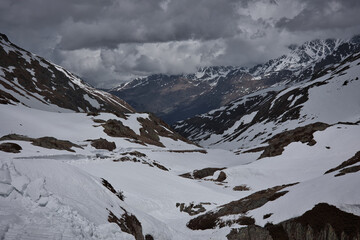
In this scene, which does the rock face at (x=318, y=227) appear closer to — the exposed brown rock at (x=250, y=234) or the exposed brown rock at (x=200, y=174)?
the exposed brown rock at (x=250, y=234)

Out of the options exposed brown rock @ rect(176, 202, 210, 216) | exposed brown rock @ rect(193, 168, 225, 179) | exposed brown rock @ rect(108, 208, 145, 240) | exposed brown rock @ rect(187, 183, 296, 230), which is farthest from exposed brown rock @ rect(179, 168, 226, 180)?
exposed brown rock @ rect(108, 208, 145, 240)

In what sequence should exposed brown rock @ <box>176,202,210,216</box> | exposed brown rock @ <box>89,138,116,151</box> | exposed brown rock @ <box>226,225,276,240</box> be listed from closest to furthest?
1. exposed brown rock @ <box>226,225,276,240</box>
2. exposed brown rock @ <box>176,202,210,216</box>
3. exposed brown rock @ <box>89,138,116,151</box>

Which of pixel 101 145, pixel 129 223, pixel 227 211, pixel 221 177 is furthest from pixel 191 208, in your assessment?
pixel 101 145

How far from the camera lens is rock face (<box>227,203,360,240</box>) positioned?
17789 mm

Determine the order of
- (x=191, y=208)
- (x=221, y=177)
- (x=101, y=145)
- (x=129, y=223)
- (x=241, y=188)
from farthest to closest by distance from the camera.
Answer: (x=101, y=145) < (x=221, y=177) < (x=241, y=188) < (x=191, y=208) < (x=129, y=223)

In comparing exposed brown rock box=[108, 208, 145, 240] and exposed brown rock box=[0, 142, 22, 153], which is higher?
exposed brown rock box=[0, 142, 22, 153]

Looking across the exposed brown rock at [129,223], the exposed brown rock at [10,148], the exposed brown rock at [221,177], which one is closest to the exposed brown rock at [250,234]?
the exposed brown rock at [129,223]

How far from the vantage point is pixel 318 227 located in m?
18.8

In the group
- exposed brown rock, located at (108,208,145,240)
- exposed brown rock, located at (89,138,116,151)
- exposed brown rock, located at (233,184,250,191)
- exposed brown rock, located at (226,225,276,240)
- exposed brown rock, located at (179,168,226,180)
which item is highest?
exposed brown rock, located at (89,138,116,151)

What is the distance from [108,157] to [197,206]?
79.5ft

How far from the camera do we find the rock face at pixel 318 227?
17789 millimetres

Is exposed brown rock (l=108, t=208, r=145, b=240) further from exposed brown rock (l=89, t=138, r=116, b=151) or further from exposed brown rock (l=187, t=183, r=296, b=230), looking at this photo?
exposed brown rock (l=89, t=138, r=116, b=151)

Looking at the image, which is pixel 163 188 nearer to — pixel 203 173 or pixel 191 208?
pixel 191 208

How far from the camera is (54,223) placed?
11383mm
